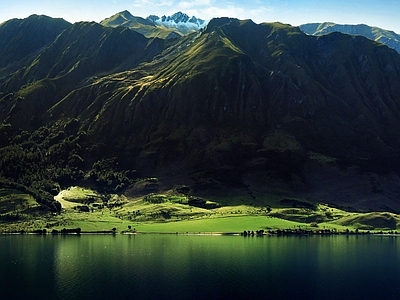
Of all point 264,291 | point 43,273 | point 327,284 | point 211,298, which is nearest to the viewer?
point 211,298

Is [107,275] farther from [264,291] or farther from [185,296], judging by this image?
[264,291]

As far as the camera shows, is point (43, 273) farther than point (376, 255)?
No

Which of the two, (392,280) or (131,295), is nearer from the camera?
(131,295)

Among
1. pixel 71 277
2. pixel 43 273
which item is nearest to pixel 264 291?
pixel 71 277

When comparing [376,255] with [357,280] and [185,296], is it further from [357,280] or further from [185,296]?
[185,296]

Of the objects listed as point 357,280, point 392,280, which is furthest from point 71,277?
point 392,280

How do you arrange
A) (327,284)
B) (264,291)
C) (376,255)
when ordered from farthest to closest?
(376,255) < (327,284) < (264,291)
